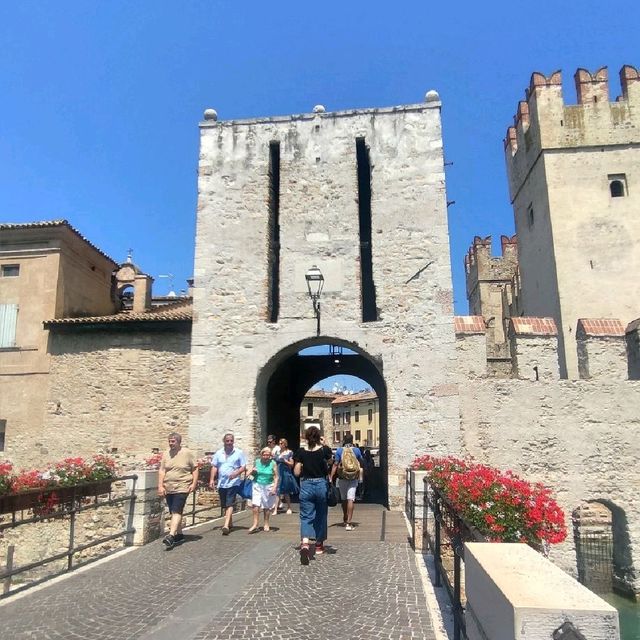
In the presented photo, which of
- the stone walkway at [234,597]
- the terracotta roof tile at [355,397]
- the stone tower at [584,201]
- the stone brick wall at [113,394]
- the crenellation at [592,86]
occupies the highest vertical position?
the crenellation at [592,86]

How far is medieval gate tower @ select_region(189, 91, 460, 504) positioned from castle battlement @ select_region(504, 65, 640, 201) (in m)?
7.27

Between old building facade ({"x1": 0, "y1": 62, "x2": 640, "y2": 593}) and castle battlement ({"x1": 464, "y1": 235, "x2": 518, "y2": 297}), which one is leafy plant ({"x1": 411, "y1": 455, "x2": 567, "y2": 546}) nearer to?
old building facade ({"x1": 0, "y1": 62, "x2": 640, "y2": 593})

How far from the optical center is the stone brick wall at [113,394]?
14.2 m

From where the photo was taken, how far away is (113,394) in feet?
47.2

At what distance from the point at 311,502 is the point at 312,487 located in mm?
188

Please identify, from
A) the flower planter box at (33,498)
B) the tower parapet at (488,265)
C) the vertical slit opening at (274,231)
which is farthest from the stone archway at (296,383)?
the tower parapet at (488,265)

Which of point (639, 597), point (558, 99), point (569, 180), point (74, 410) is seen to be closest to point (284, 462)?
point (74, 410)

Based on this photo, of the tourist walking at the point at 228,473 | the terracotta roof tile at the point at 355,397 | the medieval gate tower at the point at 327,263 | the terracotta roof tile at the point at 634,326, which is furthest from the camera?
the terracotta roof tile at the point at 355,397

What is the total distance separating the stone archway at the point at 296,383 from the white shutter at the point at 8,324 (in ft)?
23.7

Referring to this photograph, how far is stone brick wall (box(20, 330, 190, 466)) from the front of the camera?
46.6 feet

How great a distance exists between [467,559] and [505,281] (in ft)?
120

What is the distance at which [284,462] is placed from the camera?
11.1 meters

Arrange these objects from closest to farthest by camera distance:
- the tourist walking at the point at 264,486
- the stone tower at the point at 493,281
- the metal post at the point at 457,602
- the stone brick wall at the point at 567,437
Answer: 1. the metal post at the point at 457,602
2. the tourist walking at the point at 264,486
3. the stone brick wall at the point at 567,437
4. the stone tower at the point at 493,281

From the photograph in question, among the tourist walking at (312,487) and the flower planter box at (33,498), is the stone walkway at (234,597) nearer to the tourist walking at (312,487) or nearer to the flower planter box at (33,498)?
the tourist walking at (312,487)
